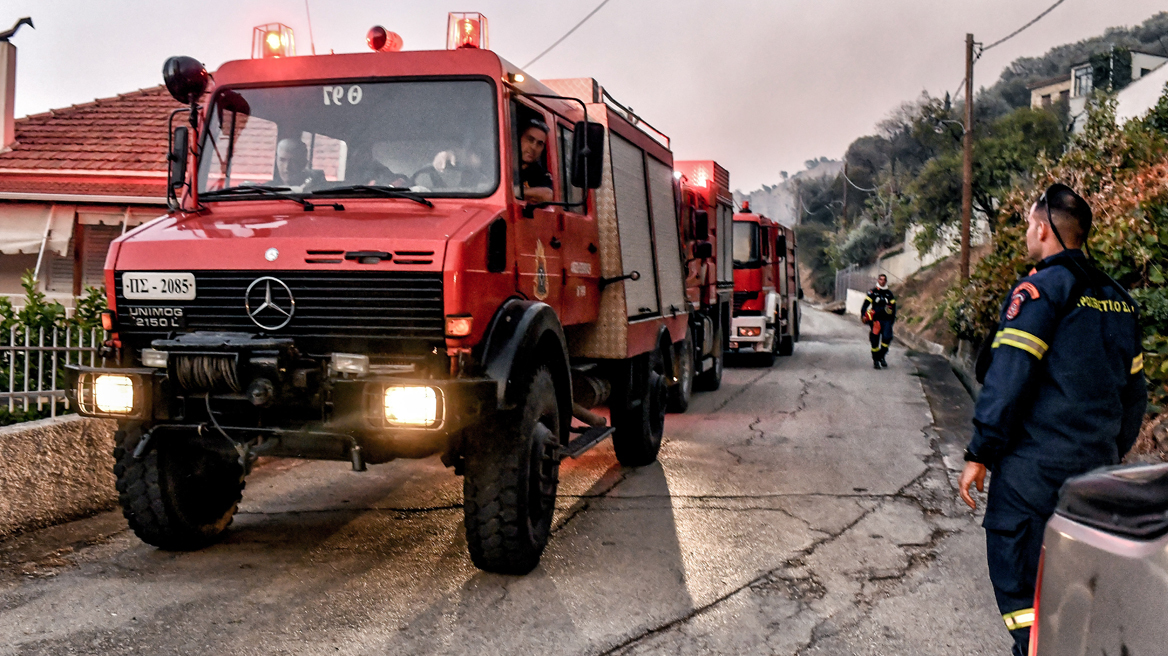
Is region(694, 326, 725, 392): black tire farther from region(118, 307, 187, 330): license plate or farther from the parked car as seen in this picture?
the parked car

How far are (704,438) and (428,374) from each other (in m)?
5.67

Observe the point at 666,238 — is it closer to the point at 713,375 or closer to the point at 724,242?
the point at 724,242

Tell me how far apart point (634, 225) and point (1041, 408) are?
487 centimetres

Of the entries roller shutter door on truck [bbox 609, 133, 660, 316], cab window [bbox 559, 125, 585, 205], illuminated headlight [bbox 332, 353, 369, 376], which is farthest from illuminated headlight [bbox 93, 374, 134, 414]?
roller shutter door on truck [bbox 609, 133, 660, 316]

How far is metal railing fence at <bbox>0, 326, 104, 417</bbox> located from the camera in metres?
6.40

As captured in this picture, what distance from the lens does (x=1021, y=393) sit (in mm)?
3414

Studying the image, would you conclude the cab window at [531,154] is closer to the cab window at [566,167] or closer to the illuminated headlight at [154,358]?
the cab window at [566,167]

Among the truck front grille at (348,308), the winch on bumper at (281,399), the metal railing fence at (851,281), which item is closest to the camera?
the winch on bumper at (281,399)

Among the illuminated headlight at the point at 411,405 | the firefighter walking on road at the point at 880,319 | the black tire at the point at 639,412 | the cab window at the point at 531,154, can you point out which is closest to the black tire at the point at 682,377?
the black tire at the point at 639,412

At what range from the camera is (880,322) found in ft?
56.7

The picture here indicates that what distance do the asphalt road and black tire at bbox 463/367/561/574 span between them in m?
0.17

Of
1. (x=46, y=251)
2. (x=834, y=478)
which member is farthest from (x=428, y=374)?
(x=46, y=251)

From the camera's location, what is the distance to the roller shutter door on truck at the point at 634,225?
7621 mm

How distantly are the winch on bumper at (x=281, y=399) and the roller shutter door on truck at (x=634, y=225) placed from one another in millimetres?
2967
